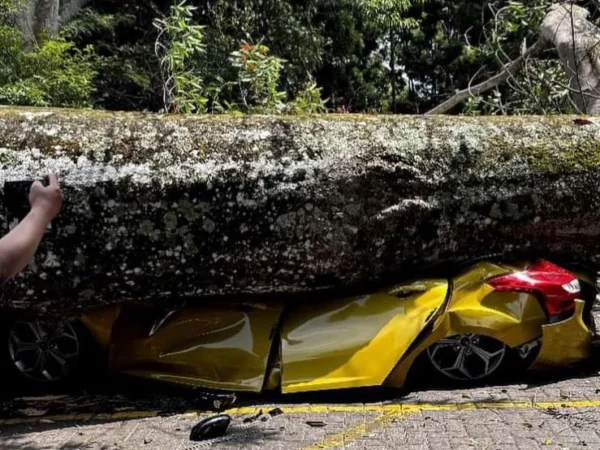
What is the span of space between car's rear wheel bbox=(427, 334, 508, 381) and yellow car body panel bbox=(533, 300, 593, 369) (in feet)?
0.91

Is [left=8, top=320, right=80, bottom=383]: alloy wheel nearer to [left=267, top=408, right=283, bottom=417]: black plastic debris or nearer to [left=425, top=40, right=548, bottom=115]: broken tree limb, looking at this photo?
[left=267, top=408, right=283, bottom=417]: black plastic debris

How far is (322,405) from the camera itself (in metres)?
5.00

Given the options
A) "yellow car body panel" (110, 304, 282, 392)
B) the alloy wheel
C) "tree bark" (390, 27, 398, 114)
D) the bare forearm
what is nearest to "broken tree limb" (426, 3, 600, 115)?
"yellow car body panel" (110, 304, 282, 392)

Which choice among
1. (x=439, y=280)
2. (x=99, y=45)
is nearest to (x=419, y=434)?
(x=439, y=280)

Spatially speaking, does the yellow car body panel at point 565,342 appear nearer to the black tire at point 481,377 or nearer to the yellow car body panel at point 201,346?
the black tire at point 481,377

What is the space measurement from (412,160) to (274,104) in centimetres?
427

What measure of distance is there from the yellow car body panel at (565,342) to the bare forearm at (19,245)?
12.6ft

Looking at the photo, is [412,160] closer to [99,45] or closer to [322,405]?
[322,405]

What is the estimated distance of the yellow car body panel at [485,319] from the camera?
5098 mm

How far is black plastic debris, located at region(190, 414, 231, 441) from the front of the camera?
4402 mm

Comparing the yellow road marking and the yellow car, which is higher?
the yellow car

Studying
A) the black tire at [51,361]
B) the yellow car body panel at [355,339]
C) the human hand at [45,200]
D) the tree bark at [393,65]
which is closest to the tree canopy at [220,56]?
the tree bark at [393,65]

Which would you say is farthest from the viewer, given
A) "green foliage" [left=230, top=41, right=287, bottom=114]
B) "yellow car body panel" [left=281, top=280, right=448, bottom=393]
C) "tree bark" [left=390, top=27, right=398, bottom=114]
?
"tree bark" [left=390, top=27, right=398, bottom=114]

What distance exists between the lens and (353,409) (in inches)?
192
